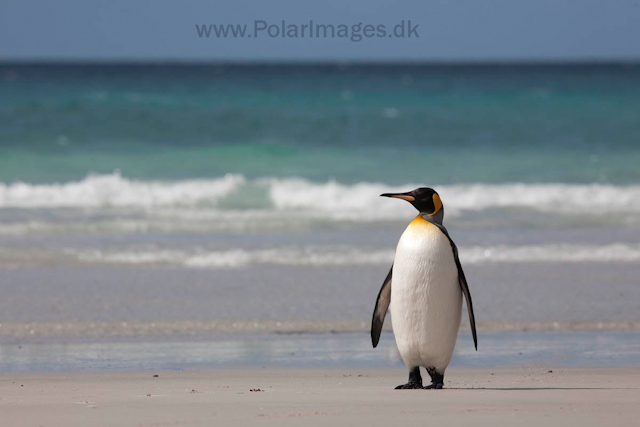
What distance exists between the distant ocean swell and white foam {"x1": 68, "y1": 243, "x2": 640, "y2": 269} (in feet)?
11.6

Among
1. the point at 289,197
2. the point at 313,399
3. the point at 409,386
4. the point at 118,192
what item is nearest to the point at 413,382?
the point at 409,386

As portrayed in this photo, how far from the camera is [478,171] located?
16.1 meters

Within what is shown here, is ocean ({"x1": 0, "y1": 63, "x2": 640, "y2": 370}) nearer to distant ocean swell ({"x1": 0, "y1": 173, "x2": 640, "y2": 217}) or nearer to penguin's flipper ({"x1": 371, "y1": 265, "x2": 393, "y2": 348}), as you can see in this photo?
distant ocean swell ({"x1": 0, "y1": 173, "x2": 640, "y2": 217})

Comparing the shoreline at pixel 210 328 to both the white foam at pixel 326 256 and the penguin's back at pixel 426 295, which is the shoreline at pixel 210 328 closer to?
the penguin's back at pixel 426 295

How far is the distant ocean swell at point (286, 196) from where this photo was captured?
12.0 meters

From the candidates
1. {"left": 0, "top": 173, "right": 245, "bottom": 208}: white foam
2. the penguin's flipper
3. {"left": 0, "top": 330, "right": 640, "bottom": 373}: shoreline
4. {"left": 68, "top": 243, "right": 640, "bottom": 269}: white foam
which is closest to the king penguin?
the penguin's flipper

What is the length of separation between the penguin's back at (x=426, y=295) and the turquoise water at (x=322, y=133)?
36.5ft

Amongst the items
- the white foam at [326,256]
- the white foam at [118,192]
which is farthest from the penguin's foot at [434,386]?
the white foam at [118,192]

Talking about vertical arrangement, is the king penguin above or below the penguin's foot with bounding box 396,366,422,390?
above

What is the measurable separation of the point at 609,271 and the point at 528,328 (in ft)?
7.01

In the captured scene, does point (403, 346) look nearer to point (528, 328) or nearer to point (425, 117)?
point (528, 328)

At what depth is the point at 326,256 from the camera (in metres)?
7.52

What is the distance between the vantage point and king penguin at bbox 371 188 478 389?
357 centimetres

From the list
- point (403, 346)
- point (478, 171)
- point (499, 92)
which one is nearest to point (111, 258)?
point (403, 346)
